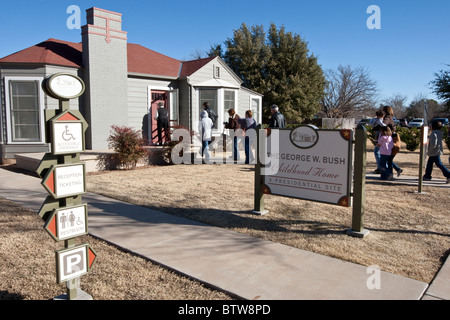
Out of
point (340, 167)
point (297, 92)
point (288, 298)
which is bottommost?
point (288, 298)

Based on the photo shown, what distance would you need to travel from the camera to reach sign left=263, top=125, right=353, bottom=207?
5.16 metres

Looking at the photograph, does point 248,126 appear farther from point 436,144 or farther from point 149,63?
point 149,63

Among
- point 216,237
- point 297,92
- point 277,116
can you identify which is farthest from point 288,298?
point 297,92

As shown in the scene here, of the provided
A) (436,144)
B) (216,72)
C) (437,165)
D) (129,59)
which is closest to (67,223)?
(436,144)

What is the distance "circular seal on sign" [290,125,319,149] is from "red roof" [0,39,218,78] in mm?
9431

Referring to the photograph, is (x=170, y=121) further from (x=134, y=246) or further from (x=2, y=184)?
(x=134, y=246)

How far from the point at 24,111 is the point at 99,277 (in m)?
10.1

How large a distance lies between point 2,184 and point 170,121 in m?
6.95

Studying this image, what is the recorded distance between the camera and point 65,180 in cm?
304

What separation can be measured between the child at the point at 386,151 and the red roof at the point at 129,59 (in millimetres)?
8368

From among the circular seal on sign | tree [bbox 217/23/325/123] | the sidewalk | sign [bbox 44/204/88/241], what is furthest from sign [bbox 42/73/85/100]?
tree [bbox 217/23/325/123]

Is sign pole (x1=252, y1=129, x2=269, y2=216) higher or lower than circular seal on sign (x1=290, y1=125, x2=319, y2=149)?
lower

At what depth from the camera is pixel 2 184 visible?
29.3ft

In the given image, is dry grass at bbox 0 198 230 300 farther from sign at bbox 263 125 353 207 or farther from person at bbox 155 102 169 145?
person at bbox 155 102 169 145
